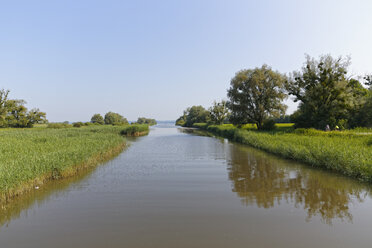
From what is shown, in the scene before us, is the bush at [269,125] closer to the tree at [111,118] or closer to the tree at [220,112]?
the tree at [220,112]

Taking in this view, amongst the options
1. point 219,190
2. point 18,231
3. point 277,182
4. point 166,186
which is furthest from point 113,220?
point 277,182

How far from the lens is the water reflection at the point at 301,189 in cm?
858

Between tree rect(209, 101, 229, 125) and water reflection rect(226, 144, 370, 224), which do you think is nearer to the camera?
water reflection rect(226, 144, 370, 224)

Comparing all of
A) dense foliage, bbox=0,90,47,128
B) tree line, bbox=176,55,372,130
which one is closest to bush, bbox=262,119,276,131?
tree line, bbox=176,55,372,130

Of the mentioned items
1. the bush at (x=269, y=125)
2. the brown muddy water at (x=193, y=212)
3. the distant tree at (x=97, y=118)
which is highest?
the distant tree at (x=97, y=118)

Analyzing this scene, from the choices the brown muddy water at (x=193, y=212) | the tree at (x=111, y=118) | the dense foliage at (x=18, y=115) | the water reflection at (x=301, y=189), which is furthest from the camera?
the tree at (x=111, y=118)

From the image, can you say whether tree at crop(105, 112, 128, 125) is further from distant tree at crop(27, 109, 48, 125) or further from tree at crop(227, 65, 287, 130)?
tree at crop(227, 65, 287, 130)

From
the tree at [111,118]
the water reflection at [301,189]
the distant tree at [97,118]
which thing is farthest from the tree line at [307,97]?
the tree at [111,118]

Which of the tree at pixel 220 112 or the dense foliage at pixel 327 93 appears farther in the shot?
the tree at pixel 220 112

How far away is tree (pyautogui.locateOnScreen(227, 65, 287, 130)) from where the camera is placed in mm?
40312

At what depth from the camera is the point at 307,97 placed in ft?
107

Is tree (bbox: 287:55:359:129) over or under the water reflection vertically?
over

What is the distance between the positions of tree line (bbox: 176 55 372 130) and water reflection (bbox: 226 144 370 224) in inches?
783

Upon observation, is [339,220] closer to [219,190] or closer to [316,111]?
[219,190]
